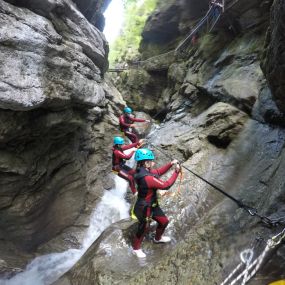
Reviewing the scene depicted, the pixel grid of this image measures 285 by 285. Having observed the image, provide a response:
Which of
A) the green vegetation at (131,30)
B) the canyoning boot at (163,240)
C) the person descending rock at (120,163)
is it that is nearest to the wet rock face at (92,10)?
the person descending rock at (120,163)

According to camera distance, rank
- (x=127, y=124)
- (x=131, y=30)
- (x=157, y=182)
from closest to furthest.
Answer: (x=157, y=182), (x=127, y=124), (x=131, y=30)

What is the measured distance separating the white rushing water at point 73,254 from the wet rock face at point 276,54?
817cm

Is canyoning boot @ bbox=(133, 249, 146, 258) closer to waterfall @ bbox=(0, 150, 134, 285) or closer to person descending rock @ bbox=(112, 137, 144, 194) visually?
waterfall @ bbox=(0, 150, 134, 285)

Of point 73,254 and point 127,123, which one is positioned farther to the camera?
point 127,123

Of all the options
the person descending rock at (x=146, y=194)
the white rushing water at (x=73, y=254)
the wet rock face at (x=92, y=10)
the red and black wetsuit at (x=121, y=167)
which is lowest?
the white rushing water at (x=73, y=254)

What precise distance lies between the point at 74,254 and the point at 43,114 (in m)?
5.47

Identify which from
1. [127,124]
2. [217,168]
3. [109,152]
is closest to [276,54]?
[217,168]

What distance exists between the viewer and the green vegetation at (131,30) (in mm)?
28984

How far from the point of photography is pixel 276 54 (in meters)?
6.03

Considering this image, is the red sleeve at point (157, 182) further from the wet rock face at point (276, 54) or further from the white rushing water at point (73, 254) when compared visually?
the white rushing water at point (73, 254)

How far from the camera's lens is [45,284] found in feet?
30.9

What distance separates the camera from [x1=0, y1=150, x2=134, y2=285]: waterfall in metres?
9.73

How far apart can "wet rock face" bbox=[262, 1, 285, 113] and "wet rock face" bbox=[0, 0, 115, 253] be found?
18.0ft

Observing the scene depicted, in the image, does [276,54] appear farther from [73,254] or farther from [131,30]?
[131,30]
